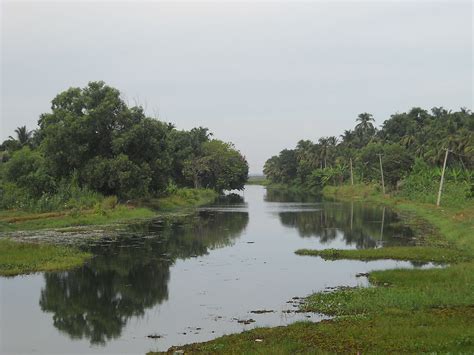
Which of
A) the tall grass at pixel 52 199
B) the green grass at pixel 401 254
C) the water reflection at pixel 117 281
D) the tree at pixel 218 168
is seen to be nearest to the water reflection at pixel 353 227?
the green grass at pixel 401 254

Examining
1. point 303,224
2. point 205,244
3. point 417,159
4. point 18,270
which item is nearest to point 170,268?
point 18,270

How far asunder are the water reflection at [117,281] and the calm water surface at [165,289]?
0.04m

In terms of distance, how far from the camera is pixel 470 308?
15.0 m

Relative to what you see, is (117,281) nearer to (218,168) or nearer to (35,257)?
(35,257)

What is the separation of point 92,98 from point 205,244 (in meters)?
26.7

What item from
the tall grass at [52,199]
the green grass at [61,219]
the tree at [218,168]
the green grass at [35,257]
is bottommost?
the green grass at [35,257]

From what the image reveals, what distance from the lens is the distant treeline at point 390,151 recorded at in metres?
70.3

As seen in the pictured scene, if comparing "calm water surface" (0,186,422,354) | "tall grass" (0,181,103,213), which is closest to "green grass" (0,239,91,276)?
"calm water surface" (0,186,422,354)

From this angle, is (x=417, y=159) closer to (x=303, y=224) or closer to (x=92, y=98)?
(x=303, y=224)

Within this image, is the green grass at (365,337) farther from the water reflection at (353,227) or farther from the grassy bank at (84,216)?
the grassy bank at (84,216)

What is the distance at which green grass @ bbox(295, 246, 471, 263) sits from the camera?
83.5 feet

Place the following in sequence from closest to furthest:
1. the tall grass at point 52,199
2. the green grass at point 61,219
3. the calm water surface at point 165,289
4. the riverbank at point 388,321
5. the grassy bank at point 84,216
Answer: the riverbank at point 388,321
the calm water surface at point 165,289
the green grass at point 61,219
the grassy bank at point 84,216
the tall grass at point 52,199

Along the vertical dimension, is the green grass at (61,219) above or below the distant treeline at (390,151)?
below

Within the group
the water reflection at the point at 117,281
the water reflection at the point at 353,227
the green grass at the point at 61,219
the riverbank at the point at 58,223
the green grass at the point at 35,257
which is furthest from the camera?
the green grass at the point at 61,219
